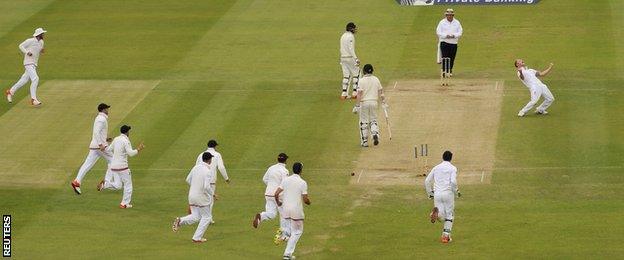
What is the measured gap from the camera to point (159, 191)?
40438mm

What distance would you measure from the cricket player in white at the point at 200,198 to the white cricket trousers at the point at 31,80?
13.7m

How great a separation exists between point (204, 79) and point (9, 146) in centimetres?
835

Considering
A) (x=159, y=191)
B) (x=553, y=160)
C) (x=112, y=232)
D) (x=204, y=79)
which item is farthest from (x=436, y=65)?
(x=112, y=232)

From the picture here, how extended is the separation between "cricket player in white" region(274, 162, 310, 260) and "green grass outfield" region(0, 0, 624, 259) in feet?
2.70

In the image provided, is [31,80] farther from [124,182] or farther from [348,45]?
[124,182]

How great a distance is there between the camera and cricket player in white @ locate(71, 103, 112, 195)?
130 feet

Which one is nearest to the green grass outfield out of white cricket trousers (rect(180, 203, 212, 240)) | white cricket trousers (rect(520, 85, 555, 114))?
white cricket trousers (rect(180, 203, 212, 240))

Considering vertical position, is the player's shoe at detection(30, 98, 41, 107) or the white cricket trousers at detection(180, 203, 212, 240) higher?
the player's shoe at detection(30, 98, 41, 107)

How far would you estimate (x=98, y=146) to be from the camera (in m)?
39.9

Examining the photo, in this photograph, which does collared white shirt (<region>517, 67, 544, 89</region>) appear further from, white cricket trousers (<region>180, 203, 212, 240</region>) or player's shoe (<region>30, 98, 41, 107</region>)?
player's shoe (<region>30, 98, 41, 107</region>)

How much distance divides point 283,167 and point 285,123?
1012 cm

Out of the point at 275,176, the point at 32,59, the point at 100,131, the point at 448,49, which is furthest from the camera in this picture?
the point at 448,49

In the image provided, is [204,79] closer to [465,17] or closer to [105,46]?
[105,46]

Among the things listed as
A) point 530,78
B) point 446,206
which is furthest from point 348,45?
point 446,206
